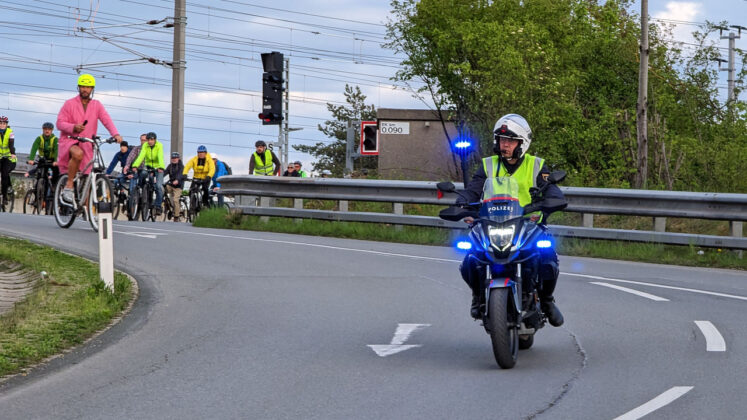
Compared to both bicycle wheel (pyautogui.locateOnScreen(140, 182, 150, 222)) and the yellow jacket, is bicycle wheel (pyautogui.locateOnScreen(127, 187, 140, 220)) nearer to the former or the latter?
bicycle wheel (pyautogui.locateOnScreen(140, 182, 150, 222))

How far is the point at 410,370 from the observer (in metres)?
7.50

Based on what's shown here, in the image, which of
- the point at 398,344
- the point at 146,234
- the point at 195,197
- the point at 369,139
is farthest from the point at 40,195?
the point at 398,344

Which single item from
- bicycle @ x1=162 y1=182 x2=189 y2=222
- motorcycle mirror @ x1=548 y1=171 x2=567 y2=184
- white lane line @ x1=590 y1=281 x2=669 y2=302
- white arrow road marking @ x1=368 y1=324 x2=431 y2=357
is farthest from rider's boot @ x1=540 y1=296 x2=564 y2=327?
bicycle @ x1=162 y1=182 x2=189 y2=222

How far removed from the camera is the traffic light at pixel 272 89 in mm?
25328

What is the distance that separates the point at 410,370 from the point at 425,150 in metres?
57.8

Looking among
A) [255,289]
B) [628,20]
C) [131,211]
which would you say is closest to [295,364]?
[255,289]

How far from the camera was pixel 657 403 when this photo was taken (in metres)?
6.41

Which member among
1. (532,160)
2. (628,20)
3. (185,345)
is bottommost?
(185,345)

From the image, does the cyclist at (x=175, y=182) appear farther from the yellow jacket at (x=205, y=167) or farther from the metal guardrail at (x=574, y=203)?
the metal guardrail at (x=574, y=203)

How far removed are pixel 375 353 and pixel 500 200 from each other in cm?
143

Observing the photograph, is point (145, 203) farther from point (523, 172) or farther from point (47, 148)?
point (523, 172)

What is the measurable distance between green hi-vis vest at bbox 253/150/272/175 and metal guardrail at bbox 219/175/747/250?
100 inches

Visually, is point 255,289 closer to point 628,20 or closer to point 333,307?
point 333,307

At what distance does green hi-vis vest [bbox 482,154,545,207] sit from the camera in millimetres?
7773
